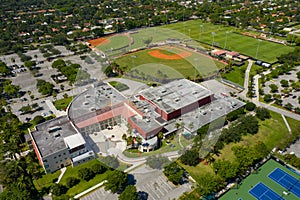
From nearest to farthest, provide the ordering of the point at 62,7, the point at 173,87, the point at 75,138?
the point at 75,138
the point at 173,87
the point at 62,7

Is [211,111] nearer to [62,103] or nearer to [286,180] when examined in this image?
[286,180]

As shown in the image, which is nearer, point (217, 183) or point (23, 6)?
point (217, 183)

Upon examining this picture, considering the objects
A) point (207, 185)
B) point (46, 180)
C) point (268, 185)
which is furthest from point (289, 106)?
point (46, 180)

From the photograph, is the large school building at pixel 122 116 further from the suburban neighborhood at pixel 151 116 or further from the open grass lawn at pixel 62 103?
the open grass lawn at pixel 62 103

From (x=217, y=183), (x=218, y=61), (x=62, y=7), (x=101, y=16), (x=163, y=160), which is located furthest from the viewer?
(x=62, y=7)

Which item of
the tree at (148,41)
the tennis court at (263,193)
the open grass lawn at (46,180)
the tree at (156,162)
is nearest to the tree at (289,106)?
the tennis court at (263,193)

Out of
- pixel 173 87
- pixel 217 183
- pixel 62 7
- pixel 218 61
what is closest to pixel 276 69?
pixel 218 61

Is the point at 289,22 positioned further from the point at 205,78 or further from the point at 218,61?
the point at 205,78
